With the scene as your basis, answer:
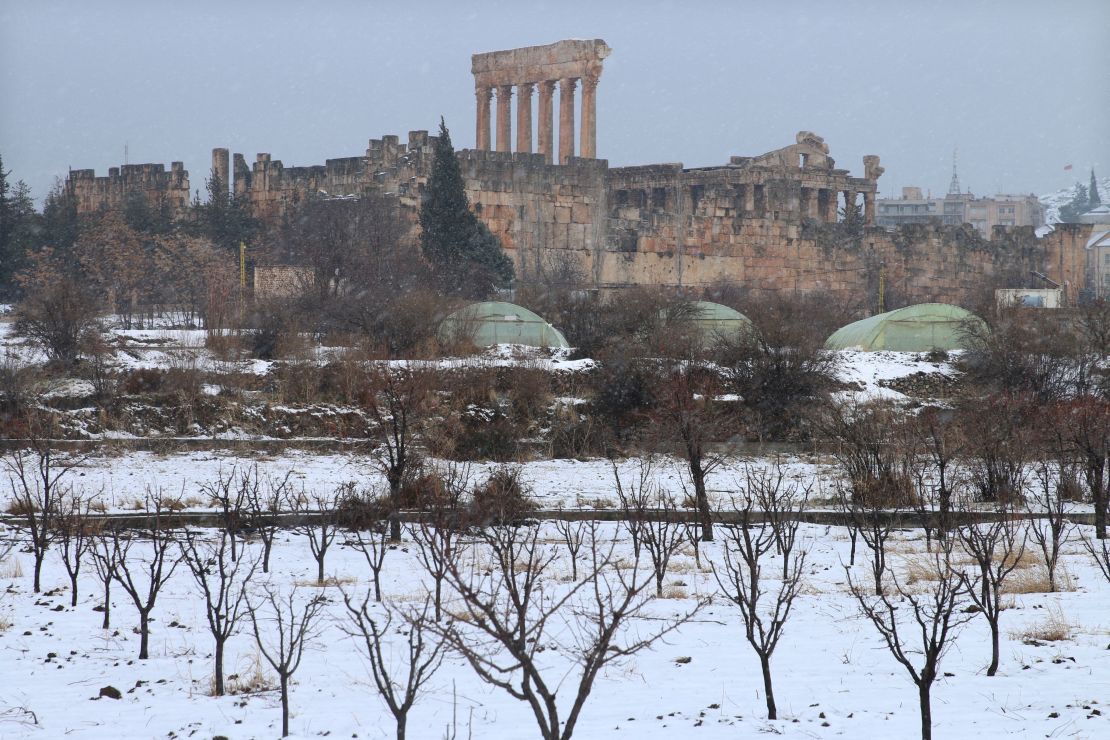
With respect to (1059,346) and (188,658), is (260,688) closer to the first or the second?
(188,658)

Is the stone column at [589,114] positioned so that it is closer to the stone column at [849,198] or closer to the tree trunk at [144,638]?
the stone column at [849,198]

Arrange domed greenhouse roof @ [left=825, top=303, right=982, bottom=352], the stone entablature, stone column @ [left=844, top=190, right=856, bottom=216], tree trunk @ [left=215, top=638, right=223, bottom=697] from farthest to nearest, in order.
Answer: stone column @ [left=844, top=190, right=856, bottom=216]
the stone entablature
domed greenhouse roof @ [left=825, top=303, right=982, bottom=352]
tree trunk @ [left=215, top=638, right=223, bottom=697]

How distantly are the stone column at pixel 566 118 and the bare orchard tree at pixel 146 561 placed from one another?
995 inches

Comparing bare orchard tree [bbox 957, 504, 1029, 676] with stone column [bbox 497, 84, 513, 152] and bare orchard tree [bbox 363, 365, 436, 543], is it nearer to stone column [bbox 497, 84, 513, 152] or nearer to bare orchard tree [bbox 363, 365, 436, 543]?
bare orchard tree [bbox 363, 365, 436, 543]

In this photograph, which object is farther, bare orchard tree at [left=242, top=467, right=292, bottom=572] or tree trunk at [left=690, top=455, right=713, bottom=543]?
tree trunk at [left=690, top=455, right=713, bottom=543]

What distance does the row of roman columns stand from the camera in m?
40.1

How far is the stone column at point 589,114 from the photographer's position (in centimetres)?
3997

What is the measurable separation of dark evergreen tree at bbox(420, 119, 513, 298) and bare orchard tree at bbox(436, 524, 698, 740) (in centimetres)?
1623

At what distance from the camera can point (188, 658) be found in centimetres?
1039

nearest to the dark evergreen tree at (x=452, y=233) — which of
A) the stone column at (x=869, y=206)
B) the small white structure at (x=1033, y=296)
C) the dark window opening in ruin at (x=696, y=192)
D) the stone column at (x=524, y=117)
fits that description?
the stone column at (x=524, y=117)

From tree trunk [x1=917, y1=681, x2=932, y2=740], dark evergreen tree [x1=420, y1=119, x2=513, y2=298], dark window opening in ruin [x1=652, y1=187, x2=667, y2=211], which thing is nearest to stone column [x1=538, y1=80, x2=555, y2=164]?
dark window opening in ruin [x1=652, y1=187, x2=667, y2=211]

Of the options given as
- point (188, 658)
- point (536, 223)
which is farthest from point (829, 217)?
point (188, 658)

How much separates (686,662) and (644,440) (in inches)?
458

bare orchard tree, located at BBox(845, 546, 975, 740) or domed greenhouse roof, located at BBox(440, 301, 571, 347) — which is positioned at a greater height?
domed greenhouse roof, located at BBox(440, 301, 571, 347)
